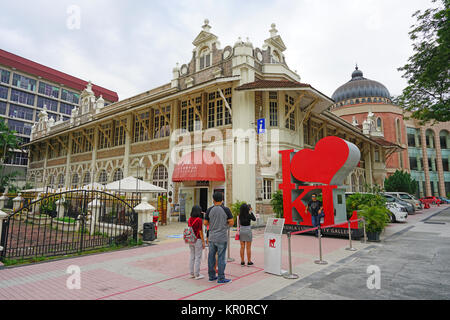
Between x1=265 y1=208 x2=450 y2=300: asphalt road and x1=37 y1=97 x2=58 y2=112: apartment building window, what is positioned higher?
x1=37 y1=97 x2=58 y2=112: apartment building window

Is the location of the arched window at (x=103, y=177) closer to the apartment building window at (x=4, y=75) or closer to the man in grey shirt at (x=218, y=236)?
the man in grey shirt at (x=218, y=236)

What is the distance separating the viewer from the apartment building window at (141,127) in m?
21.0

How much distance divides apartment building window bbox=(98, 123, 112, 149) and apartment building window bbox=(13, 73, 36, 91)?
38.0 meters

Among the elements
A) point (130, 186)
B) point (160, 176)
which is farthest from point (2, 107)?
point (130, 186)

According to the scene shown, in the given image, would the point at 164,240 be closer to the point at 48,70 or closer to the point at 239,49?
the point at 239,49

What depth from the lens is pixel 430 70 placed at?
16.6m

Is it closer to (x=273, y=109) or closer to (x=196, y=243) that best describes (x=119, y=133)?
(x=273, y=109)

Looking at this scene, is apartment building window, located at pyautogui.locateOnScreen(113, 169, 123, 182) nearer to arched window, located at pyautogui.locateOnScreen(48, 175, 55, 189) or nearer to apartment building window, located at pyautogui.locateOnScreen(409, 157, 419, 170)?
arched window, located at pyautogui.locateOnScreen(48, 175, 55, 189)

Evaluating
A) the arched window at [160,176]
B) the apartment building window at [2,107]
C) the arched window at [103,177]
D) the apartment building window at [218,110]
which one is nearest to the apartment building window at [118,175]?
the arched window at [103,177]

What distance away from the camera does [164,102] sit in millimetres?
19641

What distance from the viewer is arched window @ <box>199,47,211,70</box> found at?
1855 cm

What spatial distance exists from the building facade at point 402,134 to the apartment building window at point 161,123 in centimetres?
3641

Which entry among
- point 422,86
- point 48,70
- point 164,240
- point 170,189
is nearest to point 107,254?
point 164,240

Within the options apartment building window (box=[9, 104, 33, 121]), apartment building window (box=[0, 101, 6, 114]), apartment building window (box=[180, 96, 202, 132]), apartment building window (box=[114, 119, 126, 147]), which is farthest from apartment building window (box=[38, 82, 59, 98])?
apartment building window (box=[180, 96, 202, 132])
